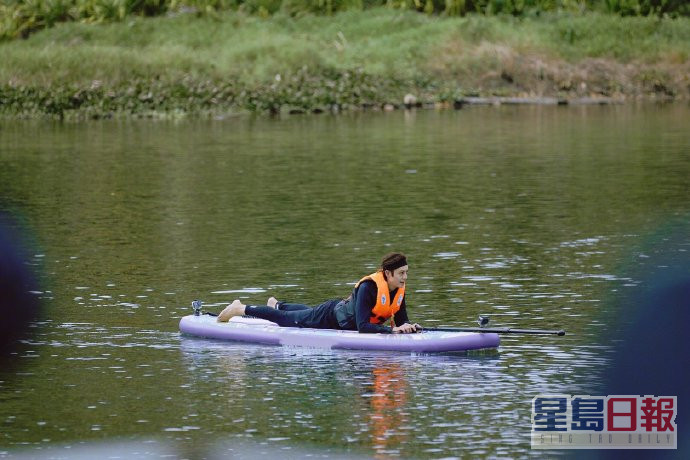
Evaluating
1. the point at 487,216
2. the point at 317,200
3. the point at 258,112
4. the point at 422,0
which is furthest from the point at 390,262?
the point at 422,0

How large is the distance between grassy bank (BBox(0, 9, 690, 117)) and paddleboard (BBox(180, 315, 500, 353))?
3830 cm

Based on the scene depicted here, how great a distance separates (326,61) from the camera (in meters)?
58.9

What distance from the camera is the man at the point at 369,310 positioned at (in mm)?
16656

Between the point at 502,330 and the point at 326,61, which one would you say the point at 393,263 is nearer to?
the point at 502,330

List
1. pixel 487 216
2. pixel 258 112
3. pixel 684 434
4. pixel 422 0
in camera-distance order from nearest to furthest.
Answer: pixel 684 434, pixel 487 216, pixel 258 112, pixel 422 0

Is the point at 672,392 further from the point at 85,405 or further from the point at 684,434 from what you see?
the point at 85,405

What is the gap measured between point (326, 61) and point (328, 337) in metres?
A: 42.4

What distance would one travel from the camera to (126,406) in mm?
15055

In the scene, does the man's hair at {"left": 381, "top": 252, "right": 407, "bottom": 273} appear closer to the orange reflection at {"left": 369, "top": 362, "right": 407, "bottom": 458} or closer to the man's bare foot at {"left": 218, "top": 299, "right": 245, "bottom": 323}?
the orange reflection at {"left": 369, "top": 362, "right": 407, "bottom": 458}

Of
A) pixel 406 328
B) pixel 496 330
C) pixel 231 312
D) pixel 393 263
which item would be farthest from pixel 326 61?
pixel 496 330

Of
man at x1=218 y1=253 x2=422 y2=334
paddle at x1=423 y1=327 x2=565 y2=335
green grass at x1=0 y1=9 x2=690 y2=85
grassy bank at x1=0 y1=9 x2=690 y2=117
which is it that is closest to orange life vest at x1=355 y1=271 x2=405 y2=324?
man at x1=218 y1=253 x2=422 y2=334

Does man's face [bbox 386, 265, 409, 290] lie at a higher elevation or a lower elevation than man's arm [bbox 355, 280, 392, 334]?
higher

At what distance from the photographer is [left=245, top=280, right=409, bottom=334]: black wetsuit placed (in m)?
16.8

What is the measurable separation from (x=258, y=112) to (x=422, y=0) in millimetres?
12380
